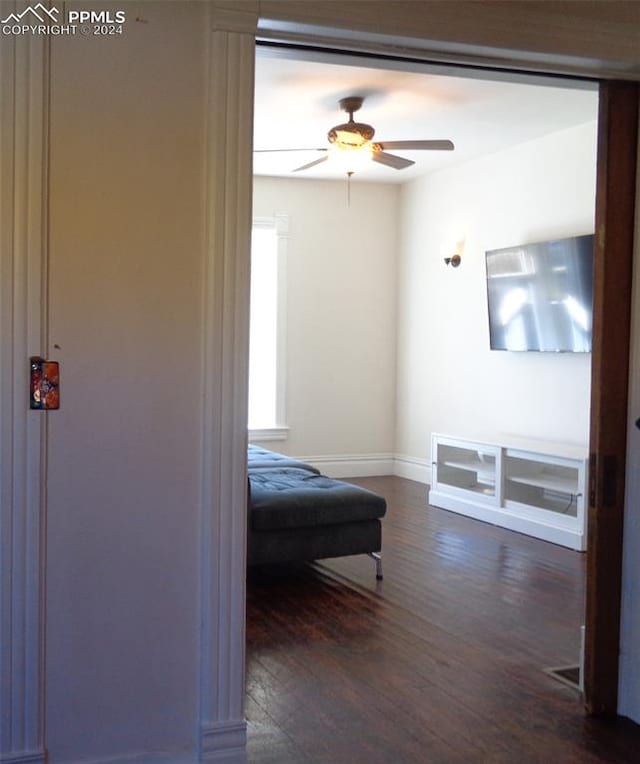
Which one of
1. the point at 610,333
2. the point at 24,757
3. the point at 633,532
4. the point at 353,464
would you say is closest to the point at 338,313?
the point at 353,464

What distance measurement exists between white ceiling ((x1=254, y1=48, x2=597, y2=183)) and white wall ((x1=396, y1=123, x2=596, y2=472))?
0.91ft

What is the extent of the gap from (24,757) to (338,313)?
6170 millimetres

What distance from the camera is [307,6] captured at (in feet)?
7.32

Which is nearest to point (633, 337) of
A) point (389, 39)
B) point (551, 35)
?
point (551, 35)

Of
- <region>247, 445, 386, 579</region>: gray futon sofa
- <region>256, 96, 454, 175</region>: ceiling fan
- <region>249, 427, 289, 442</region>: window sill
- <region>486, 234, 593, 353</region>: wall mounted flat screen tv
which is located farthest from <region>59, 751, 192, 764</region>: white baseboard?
<region>249, 427, 289, 442</region>: window sill

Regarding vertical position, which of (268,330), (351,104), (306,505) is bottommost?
(306,505)

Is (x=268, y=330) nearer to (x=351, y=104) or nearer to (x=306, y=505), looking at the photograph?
(x=351, y=104)

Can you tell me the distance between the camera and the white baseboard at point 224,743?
2.23 m

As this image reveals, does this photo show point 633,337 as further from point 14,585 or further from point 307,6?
point 14,585

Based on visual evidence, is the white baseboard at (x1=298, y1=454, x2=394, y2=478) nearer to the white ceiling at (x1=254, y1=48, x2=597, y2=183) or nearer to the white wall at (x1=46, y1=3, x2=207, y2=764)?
the white ceiling at (x1=254, y1=48, x2=597, y2=183)

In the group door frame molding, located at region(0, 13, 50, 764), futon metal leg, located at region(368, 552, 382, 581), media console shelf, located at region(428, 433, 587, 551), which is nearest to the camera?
door frame molding, located at region(0, 13, 50, 764)

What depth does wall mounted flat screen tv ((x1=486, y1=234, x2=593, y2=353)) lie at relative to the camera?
5.59m

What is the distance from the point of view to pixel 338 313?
796cm

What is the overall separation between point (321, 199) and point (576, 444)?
3544 mm
